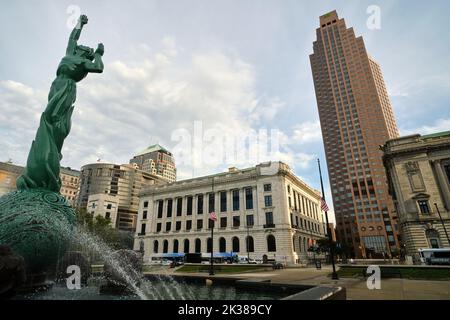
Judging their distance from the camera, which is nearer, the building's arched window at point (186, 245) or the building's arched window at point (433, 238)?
the building's arched window at point (433, 238)

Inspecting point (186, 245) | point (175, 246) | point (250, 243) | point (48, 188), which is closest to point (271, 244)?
point (250, 243)

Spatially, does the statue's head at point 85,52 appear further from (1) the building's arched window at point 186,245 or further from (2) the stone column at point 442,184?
(1) the building's arched window at point 186,245

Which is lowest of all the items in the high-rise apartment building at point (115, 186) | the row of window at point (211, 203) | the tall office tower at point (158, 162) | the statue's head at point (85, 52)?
the row of window at point (211, 203)

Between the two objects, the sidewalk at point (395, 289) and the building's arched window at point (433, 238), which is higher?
the building's arched window at point (433, 238)

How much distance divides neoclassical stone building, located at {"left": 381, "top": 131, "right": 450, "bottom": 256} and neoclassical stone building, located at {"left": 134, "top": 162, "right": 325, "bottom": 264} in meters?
18.9

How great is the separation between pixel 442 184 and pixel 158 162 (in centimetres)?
14202

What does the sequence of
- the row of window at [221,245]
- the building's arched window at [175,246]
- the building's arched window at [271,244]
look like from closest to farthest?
the building's arched window at [271,244] < the row of window at [221,245] < the building's arched window at [175,246]

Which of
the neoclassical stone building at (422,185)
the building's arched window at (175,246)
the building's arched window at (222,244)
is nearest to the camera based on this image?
the neoclassical stone building at (422,185)

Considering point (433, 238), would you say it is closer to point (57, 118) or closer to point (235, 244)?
point (235, 244)

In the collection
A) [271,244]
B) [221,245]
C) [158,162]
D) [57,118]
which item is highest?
[158,162]

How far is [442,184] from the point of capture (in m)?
37.5

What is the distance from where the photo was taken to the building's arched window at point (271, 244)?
158ft

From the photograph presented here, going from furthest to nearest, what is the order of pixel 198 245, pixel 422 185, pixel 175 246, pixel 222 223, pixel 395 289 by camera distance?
pixel 175 246 → pixel 198 245 → pixel 222 223 → pixel 422 185 → pixel 395 289

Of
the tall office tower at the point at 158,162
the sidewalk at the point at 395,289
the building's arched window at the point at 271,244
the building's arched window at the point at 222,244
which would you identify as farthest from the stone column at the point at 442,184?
the tall office tower at the point at 158,162
